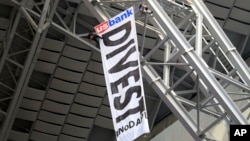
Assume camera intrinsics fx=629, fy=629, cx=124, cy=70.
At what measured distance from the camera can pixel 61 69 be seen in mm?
22219

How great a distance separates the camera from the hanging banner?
12969 millimetres

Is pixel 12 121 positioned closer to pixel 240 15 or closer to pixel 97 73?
pixel 97 73

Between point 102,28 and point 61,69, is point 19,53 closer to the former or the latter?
point 61,69

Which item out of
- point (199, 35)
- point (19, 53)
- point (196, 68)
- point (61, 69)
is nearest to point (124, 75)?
point (196, 68)

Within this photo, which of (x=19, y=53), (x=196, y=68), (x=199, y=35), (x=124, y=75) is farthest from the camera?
(x=19, y=53)

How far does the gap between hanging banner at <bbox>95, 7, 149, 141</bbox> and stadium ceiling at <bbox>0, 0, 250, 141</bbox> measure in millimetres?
4848

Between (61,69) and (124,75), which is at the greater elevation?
(124,75)

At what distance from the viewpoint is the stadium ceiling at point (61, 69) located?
20359 mm

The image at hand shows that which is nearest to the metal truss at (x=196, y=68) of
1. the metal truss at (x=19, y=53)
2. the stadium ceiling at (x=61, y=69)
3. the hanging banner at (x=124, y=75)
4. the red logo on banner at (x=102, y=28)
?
the hanging banner at (x=124, y=75)

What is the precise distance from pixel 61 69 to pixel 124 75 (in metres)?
8.80

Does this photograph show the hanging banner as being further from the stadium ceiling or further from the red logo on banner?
the stadium ceiling

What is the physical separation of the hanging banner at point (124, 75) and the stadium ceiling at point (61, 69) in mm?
4848

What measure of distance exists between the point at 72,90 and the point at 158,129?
145 inches

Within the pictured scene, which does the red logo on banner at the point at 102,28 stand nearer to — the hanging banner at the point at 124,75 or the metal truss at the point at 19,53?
the hanging banner at the point at 124,75
